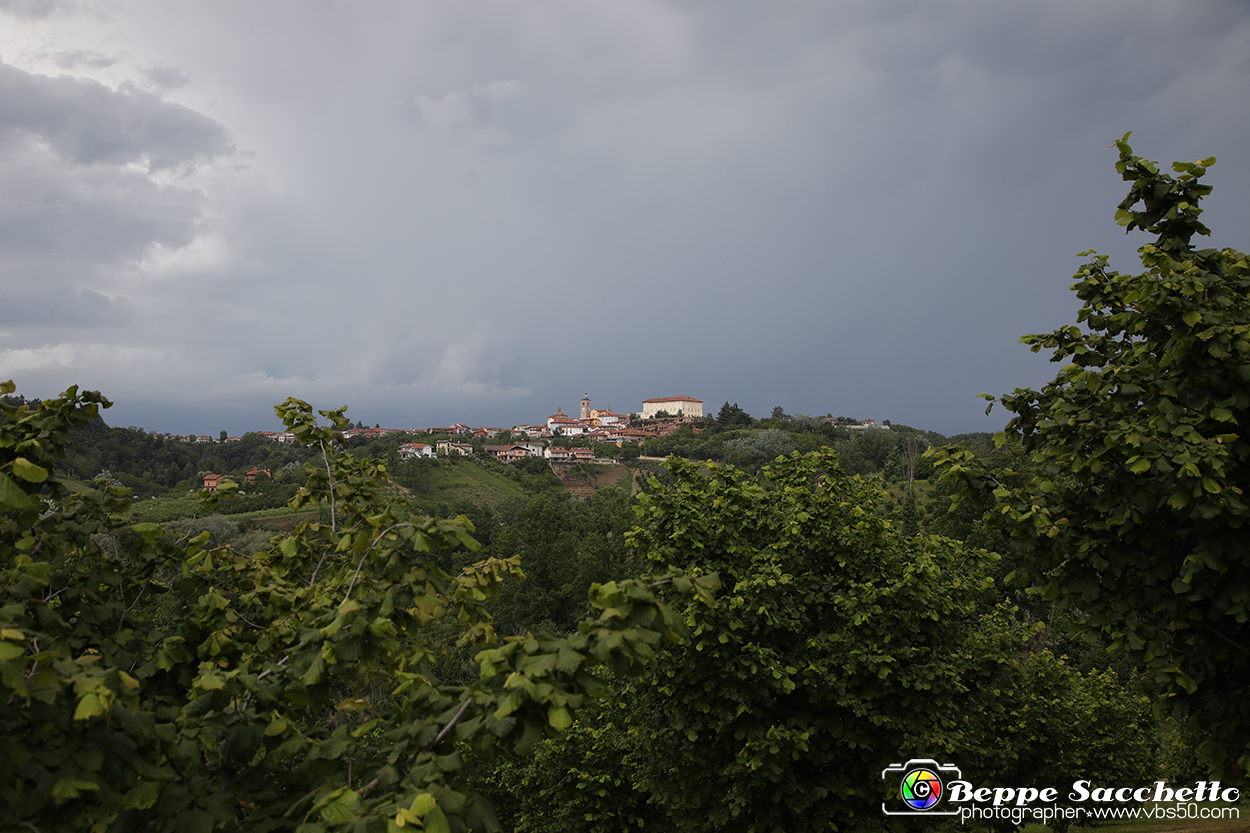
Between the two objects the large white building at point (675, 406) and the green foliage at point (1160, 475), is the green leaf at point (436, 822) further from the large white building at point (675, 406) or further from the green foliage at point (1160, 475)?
the large white building at point (675, 406)

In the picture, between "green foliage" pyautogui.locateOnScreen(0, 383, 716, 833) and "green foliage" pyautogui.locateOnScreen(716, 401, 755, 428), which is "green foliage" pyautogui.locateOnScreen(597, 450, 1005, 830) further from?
"green foliage" pyautogui.locateOnScreen(716, 401, 755, 428)

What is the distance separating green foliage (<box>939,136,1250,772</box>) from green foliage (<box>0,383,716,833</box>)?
384cm

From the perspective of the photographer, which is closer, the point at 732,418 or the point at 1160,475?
the point at 1160,475

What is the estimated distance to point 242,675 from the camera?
3312 millimetres

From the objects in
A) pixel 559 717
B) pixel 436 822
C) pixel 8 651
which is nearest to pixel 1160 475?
pixel 559 717

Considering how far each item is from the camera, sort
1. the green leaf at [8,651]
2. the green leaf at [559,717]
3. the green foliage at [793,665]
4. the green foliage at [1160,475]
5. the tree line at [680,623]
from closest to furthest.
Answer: the green leaf at [8,651], the green leaf at [559,717], the tree line at [680,623], the green foliage at [1160,475], the green foliage at [793,665]

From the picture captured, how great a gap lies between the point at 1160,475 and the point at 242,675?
6.29 metres

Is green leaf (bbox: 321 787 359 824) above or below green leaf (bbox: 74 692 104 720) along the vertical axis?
below

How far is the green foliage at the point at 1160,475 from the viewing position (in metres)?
4.48

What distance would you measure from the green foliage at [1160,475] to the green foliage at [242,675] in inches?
151

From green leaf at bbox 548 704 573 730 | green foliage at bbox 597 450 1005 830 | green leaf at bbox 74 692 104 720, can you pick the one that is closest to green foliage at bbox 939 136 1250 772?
green foliage at bbox 597 450 1005 830

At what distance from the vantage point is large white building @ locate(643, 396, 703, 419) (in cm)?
17412

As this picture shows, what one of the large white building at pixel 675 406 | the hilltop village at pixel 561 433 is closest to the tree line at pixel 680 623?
the hilltop village at pixel 561 433

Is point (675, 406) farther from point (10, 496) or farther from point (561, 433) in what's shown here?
point (10, 496)
